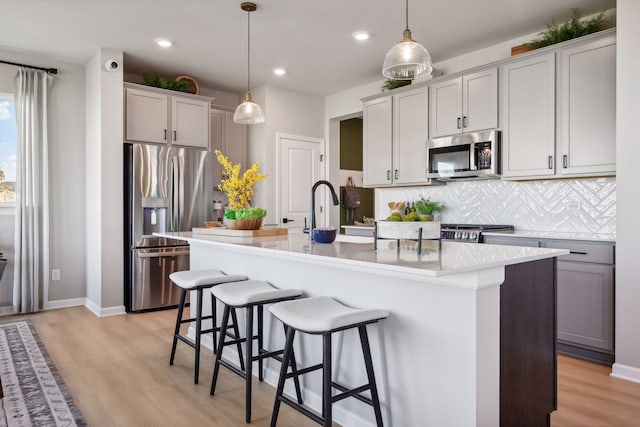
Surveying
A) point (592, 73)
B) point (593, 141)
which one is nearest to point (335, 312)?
point (593, 141)

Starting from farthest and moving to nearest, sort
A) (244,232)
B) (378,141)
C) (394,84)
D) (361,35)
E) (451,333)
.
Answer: (378,141) < (394,84) < (361,35) < (244,232) < (451,333)

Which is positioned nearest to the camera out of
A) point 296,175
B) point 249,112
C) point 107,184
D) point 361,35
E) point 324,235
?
point 324,235

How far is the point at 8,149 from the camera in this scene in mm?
4641

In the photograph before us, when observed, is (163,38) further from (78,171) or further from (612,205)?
Result: (612,205)

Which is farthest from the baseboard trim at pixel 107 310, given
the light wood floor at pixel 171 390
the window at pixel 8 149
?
the window at pixel 8 149

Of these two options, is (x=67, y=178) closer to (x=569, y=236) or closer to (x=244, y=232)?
(x=244, y=232)

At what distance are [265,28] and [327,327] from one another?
3084 millimetres

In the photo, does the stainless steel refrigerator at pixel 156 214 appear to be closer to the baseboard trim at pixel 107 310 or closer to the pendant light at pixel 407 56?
the baseboard trim at pixel 107 310

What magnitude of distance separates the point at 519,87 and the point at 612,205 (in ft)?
4.03

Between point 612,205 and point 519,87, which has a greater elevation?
point 519,87

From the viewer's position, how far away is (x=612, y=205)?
355 cm

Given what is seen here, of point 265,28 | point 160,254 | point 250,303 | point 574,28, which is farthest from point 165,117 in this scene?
point 574,28

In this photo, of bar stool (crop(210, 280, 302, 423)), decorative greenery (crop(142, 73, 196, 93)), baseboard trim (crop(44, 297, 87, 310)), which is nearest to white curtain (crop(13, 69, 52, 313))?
baseboard trim (crop(44, 297, 87, 310))

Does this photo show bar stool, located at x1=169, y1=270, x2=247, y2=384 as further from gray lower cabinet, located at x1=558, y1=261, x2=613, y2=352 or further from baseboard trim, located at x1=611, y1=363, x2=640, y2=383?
baseboard trim, located at x1=611, y1=363, x2=640, y2=383
